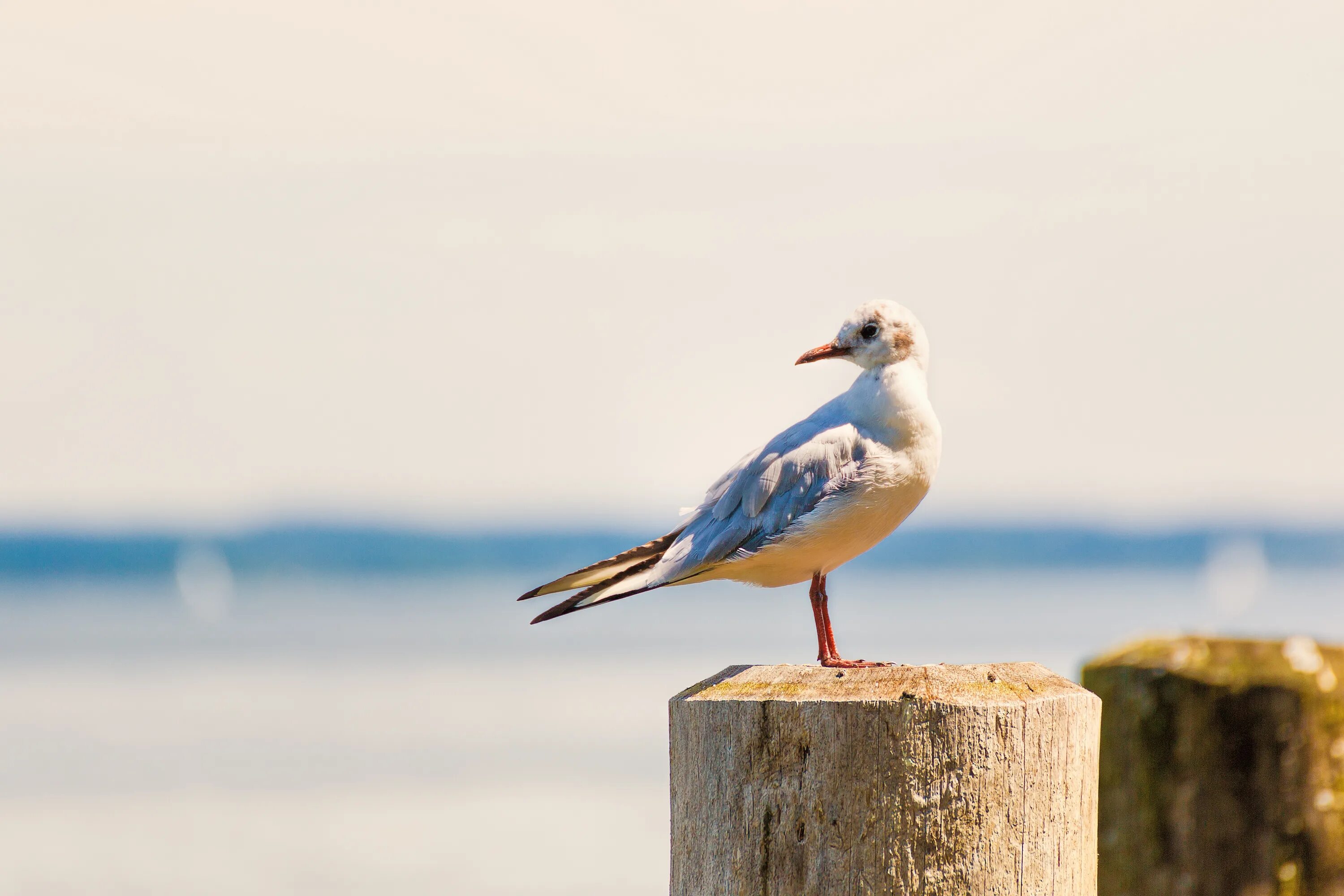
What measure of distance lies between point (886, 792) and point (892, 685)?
0.75 ft

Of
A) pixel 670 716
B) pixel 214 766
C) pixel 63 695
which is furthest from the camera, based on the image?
pixel 63 695

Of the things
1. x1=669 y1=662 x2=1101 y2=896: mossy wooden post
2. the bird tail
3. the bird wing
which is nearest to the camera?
x1=669 y1=662 x2=1101 y2=896: mossy wooden post

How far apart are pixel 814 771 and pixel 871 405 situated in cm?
161

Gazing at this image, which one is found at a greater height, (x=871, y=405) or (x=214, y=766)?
(x=871, y=405)

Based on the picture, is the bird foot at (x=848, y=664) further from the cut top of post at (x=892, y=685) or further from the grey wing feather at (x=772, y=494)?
the grey wing feather at (x=772, y=494)

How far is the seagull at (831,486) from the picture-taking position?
3.74 m

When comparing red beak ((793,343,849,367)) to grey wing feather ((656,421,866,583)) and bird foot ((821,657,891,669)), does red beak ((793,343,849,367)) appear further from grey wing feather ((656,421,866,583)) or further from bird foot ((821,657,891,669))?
bird foot ((821,657,891,669))

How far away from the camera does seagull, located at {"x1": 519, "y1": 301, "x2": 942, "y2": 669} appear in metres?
3.74

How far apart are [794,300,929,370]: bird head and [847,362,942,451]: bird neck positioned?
29mm

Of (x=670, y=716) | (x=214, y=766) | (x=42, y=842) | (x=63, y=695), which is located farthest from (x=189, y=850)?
(x=670, y=716)

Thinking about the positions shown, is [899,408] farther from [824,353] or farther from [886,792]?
[886,792]

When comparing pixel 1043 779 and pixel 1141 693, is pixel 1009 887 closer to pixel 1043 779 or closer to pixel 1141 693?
pixel 1043 779

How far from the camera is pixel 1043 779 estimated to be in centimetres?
253

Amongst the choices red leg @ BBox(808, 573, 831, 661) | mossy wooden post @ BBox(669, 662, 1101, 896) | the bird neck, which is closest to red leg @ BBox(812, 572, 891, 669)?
red leg @ BBox(808, 573, 831, 661)
